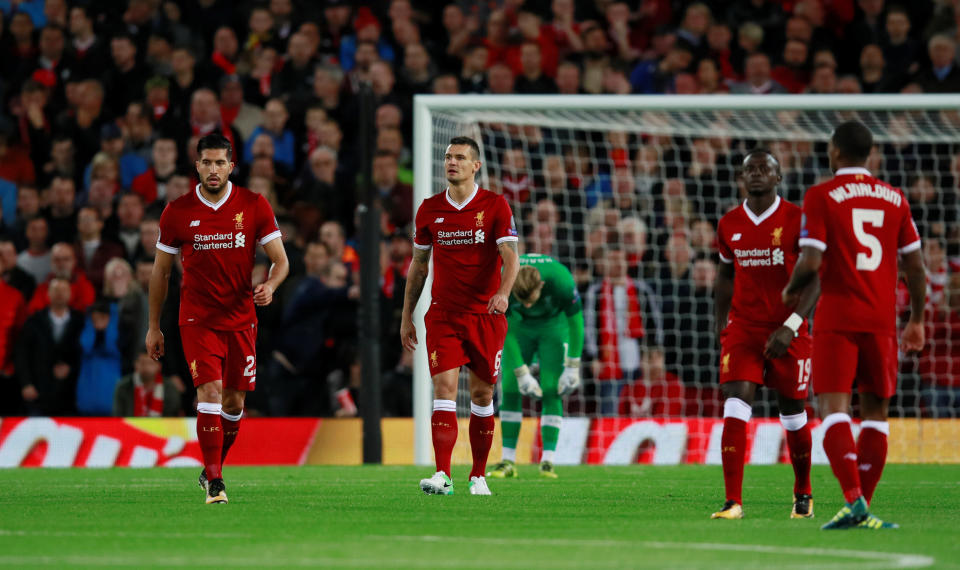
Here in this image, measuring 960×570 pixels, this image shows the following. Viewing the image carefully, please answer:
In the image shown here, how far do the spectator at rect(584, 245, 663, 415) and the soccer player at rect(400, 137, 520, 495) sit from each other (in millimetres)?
6043

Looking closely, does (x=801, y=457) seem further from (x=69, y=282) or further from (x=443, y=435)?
(x=69, y=282)

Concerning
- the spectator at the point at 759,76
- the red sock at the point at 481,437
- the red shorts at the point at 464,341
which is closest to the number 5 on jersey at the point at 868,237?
the red shorts at the point at 464,341

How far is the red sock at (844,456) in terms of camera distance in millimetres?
7434

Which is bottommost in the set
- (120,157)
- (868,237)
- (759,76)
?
(868,237)

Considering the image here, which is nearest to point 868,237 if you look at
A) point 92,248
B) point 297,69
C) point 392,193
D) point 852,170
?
point 852,170

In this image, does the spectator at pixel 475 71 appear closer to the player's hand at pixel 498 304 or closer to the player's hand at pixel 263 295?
the player's hand at pixel 498 304

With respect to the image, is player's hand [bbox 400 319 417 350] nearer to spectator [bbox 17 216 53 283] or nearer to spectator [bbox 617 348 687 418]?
spectator [bbox 617 348 687 418]

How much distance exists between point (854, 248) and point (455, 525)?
99.0 inches

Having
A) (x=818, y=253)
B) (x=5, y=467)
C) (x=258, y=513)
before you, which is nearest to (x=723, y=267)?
(x=818, y=253)

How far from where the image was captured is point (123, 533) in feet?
23.9

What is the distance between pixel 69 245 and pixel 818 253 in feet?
36.8

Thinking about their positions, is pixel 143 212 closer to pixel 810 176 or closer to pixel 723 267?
pixel 810 176

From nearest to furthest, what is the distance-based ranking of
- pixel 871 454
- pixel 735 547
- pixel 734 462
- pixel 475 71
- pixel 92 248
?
pixel 735 547 < pixel 871 454 < pixel 734 462 < pixel 92 248 < pixel 475 71

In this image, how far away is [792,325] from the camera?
8180mm
